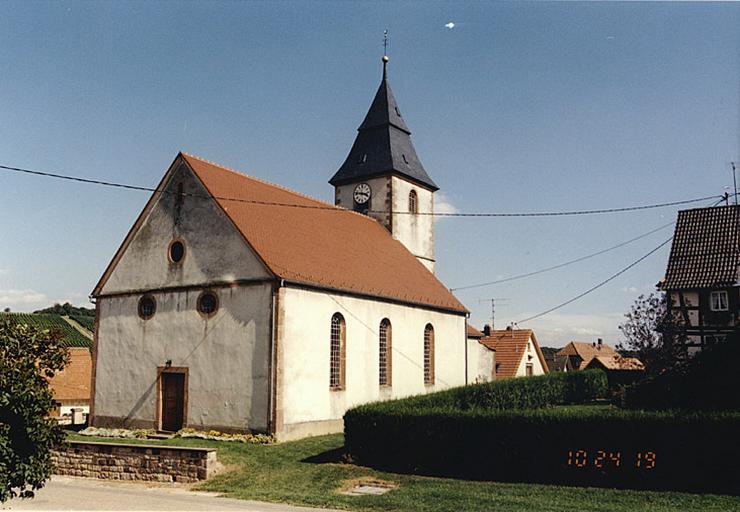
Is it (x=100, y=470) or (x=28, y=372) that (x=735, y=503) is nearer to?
(x=28, y=372)

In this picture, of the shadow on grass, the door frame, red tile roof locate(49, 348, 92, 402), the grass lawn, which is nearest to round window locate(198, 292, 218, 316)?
the door frame

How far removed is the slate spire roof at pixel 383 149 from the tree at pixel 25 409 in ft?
91.7

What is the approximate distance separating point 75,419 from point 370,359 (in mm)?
13667

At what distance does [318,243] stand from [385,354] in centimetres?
565

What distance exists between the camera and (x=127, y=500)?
1504 centimetres

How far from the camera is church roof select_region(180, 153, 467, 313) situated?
2425 cm

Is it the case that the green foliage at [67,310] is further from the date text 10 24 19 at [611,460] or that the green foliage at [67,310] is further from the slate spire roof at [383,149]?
the date text 10 24 19 at [611,460]

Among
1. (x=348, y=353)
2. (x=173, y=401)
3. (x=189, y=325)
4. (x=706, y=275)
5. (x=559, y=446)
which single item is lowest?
(x=559, y=446)

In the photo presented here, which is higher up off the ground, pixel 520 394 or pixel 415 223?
pixel 415 223

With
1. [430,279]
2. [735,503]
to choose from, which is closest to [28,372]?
[735,503]

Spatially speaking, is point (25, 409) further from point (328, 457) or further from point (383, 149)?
point (383, 149)

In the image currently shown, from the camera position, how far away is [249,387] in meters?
22.5

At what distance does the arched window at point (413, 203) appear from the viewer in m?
38.3

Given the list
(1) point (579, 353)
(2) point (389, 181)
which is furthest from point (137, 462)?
(1) point (579, 353)
